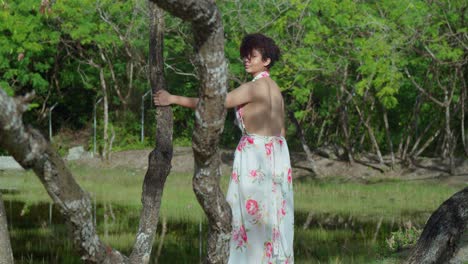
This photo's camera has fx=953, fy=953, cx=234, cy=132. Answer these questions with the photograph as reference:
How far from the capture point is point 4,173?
23.9 meters

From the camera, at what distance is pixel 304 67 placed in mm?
20625

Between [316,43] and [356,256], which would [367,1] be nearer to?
[316,43]

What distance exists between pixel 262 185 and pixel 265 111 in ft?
1.95

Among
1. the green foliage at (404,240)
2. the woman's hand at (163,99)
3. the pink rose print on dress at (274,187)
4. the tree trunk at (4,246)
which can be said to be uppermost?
the woman's hand at (163,99)

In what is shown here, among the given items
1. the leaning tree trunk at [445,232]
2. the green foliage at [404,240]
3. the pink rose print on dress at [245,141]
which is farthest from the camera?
the green foliage at [404,240]

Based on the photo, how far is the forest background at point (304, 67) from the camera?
64.7 ft

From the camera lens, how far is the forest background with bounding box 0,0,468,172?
19.7 meters

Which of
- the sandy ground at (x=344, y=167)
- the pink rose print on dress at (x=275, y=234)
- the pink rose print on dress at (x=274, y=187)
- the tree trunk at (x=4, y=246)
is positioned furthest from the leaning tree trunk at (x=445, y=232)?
the sandy ground at (x=344, y=167)

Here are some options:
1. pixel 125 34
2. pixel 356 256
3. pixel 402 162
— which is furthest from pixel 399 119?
pixel 356 256

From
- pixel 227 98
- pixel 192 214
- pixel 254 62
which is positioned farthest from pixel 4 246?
pixel 192 214

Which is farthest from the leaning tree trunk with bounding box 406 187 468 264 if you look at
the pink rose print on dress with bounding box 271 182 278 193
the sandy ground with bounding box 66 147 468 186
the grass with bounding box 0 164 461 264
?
the sandy ground with bounding box 66 147 468 186

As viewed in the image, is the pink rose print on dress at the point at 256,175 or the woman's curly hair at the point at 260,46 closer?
the woman's curly hair at the point at 260,46

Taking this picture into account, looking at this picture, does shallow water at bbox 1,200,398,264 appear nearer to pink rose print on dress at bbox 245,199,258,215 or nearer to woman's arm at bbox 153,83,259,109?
pink rose print on dress at bbox 245,199,258,215

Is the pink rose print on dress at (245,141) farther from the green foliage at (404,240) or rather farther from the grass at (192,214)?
the green foliage at (404,240)
